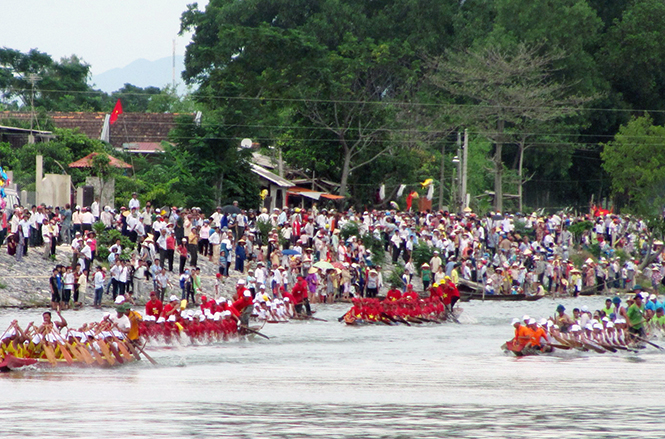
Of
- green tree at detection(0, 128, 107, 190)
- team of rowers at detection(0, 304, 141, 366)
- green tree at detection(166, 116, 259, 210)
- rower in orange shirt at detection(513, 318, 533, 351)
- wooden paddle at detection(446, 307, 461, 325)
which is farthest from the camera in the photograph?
green tree at detection(166, 116, 259, 210)

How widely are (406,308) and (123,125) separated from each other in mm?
33903

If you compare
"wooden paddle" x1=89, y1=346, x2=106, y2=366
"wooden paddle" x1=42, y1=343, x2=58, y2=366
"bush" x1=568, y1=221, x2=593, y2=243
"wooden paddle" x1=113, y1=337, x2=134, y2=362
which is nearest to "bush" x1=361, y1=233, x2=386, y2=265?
"bush" x1=568, y1=221, x2=593, y2=243

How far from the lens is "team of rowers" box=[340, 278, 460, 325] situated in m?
33.3

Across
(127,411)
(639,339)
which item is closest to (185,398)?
(127,411)

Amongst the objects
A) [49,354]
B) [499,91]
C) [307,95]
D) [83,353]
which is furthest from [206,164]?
[49,354]

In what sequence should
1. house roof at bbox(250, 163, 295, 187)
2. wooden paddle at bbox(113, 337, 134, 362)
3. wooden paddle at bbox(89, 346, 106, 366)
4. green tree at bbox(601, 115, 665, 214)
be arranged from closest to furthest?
wooden paddle at bbox(89, 346, 106, 366), wooden paddle at bbox(113, 337, 134, 362), house roof at bbox(250, 163, 295, 187), green tree at bbox(601, 115, 665, 214)

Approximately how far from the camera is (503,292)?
43594mm

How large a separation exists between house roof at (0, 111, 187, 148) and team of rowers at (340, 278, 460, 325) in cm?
2904

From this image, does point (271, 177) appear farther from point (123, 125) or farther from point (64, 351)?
point (64, 351)

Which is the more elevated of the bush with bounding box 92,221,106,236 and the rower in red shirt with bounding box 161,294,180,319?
the bush with bounding box 92,221,106,236

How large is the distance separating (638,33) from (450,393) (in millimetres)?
57539

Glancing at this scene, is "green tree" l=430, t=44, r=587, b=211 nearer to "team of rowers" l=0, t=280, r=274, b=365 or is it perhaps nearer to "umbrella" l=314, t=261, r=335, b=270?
"umbrella" l=314, t=261, r=335, b=270

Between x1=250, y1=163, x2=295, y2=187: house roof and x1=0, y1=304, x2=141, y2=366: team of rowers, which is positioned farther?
x1=250, y1=163, x2=295, y2=187: house roof

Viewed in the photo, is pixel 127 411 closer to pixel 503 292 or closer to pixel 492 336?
pixel 492 336
